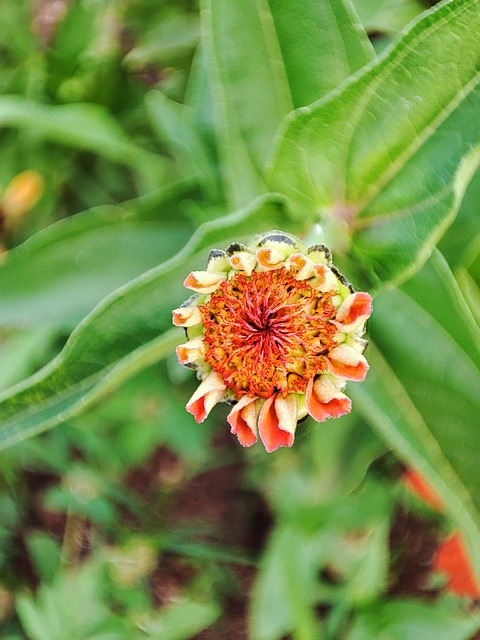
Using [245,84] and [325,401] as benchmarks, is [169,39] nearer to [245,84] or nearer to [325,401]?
[245,84]

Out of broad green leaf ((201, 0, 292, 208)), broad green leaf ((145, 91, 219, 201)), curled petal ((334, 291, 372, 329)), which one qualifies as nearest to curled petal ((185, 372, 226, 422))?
curled petal ((334, 291, 372, 329))

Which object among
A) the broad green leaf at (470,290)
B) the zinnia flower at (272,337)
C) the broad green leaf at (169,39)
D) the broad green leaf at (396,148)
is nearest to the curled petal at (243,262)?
the zinnia flower at (272,337)

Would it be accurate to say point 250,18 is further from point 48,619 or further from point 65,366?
point 48,619

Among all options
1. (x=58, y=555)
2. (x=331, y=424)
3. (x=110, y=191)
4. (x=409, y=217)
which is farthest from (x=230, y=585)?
(x=409, y=217)

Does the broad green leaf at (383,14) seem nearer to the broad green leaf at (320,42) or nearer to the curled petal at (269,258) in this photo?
the broad green leaf at (320,42)

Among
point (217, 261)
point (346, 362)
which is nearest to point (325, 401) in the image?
point (346, 362)

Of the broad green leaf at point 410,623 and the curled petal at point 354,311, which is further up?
the curled petal at point 354,311

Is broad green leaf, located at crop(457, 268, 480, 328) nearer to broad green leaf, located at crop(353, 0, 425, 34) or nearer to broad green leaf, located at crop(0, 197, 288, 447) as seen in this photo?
broad green leaf, located at crop(0, 197, 288, 447)
